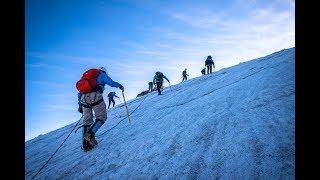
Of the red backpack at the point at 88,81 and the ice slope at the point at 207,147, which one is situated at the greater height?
the red backpack at the point at 88,81

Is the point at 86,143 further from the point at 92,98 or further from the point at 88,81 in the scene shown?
the point at 88,81

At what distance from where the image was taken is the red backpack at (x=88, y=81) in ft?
26.8

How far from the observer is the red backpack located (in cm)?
817

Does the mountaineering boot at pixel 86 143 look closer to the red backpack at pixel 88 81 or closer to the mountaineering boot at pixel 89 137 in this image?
Result: the mountaineering boot at pixel 89 137

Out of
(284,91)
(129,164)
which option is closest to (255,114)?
(284,91)

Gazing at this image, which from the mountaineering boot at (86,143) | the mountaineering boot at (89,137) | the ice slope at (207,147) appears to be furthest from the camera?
the mountaineering boot at (86,143)

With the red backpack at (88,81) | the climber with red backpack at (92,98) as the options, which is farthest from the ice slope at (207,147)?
the red backpack at (88,81)

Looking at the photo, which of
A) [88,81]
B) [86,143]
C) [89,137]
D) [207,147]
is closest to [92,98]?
[88,81]

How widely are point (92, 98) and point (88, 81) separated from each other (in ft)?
1.62

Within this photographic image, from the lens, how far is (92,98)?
8.31 m

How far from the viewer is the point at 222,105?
8.82 meters

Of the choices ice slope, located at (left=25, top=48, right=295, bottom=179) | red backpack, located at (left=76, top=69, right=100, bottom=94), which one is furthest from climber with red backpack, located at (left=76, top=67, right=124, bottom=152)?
ice slope, located at (left=25, top=48, right=295, bottom=179)
